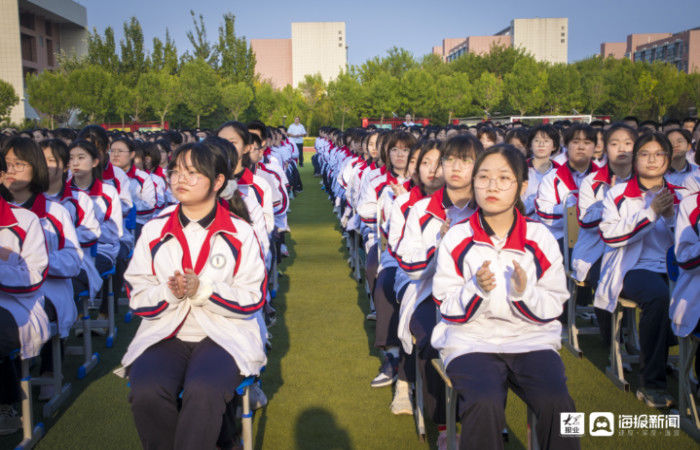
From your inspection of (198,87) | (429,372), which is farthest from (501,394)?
(198,87)

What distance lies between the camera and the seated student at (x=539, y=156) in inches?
238

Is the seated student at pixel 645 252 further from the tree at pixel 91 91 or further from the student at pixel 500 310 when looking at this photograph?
the tree at pixel 91 91

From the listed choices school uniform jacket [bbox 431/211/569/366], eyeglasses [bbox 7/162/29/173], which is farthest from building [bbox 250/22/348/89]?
school uniform jacket [bbox 431/211/569/366]

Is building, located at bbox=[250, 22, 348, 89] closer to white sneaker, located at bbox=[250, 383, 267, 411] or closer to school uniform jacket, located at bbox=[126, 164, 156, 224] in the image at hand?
school uniform jacket, located at bbox=[126, 164, 156, 224]

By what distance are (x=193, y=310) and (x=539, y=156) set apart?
4.35 meters

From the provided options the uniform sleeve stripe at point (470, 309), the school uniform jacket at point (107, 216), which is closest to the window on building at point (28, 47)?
the school uniform jacket at point (107, 216)

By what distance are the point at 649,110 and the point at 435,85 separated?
17.6m

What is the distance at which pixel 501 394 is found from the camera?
102 inches

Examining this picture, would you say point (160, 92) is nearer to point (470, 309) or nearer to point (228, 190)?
point (228, 190)

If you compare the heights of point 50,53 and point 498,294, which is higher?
point 50,53

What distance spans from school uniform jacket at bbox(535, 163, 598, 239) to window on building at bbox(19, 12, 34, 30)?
49.4 m

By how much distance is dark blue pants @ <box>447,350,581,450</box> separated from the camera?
2.55 m

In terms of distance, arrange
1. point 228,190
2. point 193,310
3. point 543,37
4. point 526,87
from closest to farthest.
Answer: point 193,310 < point 228,190 < point 526,87 < point 543,37

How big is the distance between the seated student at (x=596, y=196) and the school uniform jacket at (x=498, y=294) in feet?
6.15
